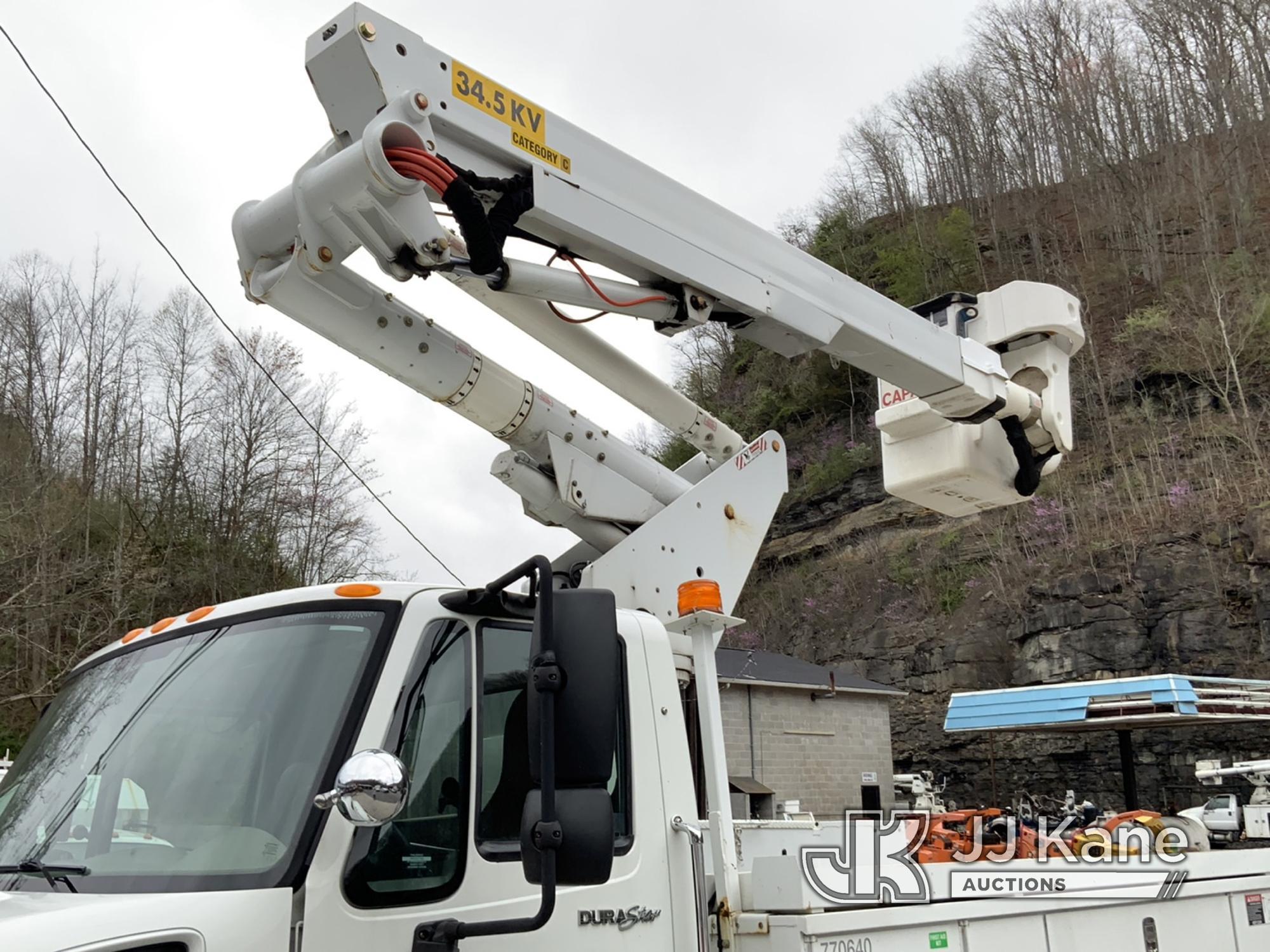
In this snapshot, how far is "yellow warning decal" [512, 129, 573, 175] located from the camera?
371 cm

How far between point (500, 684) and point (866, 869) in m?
1.34

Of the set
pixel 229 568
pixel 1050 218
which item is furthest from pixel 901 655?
pixel 1050 218

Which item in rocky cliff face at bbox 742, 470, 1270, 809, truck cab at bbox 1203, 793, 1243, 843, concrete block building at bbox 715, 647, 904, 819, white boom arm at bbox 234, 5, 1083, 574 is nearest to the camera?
white boom arm at bbox 234, 5, 1083, 574

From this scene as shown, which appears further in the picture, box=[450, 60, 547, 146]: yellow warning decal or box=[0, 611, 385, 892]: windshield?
box=[450, 60, 547, 146]: yellow warning decal

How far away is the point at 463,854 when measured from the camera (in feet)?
8.51

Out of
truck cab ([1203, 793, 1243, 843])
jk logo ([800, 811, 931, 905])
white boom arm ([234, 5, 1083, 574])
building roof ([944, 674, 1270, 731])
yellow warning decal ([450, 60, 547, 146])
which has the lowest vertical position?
truck cab ([1203, 793, 1243, 843])

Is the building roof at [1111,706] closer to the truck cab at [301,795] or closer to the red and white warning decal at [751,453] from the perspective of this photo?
the red and white warning decal at [751,453]

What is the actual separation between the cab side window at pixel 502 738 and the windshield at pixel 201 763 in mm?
305

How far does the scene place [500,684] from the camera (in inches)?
111

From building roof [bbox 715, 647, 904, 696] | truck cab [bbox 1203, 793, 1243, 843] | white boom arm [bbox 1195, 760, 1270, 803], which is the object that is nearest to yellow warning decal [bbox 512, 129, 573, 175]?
truck cab [bbox 1203, 793, 1243, 843]

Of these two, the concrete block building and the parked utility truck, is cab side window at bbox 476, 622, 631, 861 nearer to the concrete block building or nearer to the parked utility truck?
the parked utility truck

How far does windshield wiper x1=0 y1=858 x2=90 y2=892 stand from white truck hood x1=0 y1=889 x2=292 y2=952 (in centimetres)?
4

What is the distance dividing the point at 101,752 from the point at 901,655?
28.8 metres

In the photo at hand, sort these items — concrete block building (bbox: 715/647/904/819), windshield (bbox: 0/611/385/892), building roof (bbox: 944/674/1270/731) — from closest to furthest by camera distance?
windshield (bbox: 0/611/385/892), building roof (bbox: 944/674/1270/731), concrete block building (bbox: 715/647/904/819)
